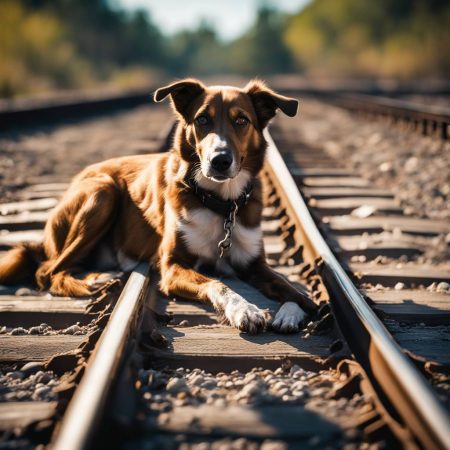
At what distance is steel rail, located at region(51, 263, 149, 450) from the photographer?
2.05 m

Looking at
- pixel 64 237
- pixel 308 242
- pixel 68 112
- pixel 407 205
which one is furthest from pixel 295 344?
pixel 68 112

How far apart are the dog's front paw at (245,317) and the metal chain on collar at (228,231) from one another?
0.86m

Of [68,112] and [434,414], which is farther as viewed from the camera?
[68,112]

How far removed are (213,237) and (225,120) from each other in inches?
34.3

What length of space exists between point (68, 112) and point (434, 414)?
50.4ft

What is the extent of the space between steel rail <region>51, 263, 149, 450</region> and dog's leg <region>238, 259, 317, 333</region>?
82 cm

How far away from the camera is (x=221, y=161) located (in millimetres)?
4172

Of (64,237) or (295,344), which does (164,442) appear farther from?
(64,237)

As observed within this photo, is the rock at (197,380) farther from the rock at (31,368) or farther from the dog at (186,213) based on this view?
the dog at (186,213)

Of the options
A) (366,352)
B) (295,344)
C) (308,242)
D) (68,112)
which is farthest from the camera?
(68,112)

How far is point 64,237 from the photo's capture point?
480 cm

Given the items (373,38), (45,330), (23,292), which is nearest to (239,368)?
(45,330)

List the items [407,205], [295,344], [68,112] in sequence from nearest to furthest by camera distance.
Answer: [295,344], [407,205], [68,112]

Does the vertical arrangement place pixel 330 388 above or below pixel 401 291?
below
